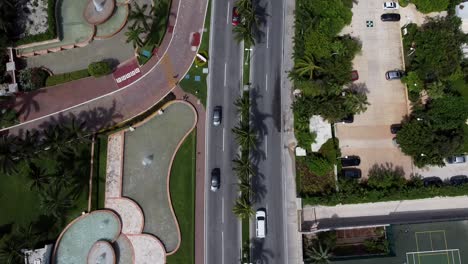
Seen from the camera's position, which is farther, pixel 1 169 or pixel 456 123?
pixel 456 123

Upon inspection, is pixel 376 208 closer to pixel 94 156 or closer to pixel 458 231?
pixel 458 231

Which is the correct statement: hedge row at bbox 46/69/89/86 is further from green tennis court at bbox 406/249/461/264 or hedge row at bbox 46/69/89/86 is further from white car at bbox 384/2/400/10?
green tennis court at bbox 406/249/461/264

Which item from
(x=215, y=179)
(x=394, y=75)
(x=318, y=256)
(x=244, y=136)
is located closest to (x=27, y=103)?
(x=215, y=179)

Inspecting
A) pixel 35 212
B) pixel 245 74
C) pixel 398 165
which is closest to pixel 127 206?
pixel 35 212

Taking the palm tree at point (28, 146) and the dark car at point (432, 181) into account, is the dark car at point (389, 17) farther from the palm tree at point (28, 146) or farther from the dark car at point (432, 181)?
the palm tree at point (28, 146)

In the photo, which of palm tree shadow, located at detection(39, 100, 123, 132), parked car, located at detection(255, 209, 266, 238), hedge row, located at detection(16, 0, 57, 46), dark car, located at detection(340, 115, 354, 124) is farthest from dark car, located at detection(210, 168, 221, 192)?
hedge row, located at detection(16, 0, 57, 46)
